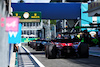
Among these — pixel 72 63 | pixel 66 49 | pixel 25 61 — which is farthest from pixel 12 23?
pixel 66 49

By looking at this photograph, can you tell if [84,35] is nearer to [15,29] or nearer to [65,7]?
[65,7]

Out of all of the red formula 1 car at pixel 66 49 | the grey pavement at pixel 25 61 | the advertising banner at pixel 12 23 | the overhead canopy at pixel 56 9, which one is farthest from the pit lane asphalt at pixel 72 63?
the overhead canopy at pixel 56 9

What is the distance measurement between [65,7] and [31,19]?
5311mm

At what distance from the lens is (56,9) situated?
143 ft

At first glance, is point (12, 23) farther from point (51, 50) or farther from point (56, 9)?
point (56, 9)

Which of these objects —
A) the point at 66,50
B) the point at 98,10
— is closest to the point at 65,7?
the point at 98,10

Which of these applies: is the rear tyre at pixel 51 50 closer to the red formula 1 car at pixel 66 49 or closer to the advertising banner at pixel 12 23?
the red formula 1 car at pixel 66 49

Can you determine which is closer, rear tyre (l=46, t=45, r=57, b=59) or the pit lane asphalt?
the pit lane asphalt

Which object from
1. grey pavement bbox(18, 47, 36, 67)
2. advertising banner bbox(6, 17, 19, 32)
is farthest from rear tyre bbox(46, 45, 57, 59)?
advertising banner bbox(6, 17, 19, 32)

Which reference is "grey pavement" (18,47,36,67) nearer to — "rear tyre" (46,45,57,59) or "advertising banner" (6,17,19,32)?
"rear tyre" (46,45,57,59)

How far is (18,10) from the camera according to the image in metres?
41.9

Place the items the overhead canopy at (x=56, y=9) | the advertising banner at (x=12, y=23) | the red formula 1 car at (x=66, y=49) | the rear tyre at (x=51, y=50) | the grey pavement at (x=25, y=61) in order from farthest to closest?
the overhead canopy at (x=56, y=9)
the red formula 1 car at (x=66, y=49)
the rear tyre at (x=51, y=50)
the grey pavement at (x=25, y=61)
the advertising banner at (x=12, y=23)

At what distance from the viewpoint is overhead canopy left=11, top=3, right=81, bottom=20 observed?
139ft

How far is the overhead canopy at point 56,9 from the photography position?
42.3 meters
